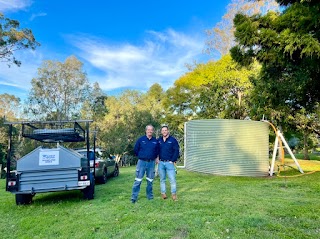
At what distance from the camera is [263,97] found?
11.2 metres

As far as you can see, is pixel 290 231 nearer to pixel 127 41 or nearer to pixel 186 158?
pixel 186 158

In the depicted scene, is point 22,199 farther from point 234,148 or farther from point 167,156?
point 234,148

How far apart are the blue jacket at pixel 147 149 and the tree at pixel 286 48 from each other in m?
3.75

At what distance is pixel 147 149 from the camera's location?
5957 millimetres

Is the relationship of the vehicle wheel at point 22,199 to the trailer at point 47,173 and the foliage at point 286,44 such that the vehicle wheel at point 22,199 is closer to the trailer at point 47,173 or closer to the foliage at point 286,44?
the trailer at point 47,173

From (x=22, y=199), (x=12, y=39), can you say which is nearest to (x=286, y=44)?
(x=22, y=199)

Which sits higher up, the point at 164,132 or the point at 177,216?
the point at 164,132

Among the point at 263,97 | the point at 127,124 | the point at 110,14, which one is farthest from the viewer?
the point at 127,124

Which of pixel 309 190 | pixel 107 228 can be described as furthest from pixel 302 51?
pixel 107 228

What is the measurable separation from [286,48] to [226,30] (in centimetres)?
1840

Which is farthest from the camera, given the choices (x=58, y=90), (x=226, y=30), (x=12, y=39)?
(x=58, y=90)

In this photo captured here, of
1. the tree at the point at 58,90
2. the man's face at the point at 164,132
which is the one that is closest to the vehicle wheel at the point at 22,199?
the man's face at the point at 164,132

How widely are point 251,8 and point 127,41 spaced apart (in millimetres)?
9908

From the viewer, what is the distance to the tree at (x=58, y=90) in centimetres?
2419
